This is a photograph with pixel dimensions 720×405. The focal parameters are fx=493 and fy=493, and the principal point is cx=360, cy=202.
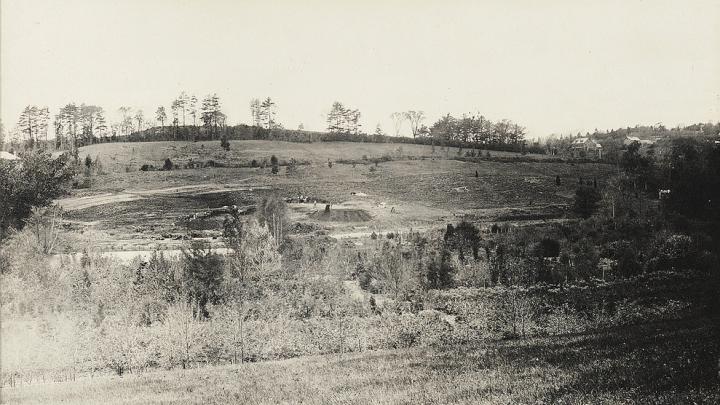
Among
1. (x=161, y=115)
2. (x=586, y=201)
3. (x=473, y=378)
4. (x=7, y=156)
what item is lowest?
(x=473, y=378)

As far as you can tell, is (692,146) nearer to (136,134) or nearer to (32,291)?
(32,291)

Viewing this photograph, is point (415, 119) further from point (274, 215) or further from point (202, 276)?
point (202, 276)

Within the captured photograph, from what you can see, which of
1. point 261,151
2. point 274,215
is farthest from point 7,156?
point 261,151

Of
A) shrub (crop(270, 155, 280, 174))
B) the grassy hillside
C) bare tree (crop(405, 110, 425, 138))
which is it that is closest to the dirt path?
shrub (crop(270, 155, 280, 174))

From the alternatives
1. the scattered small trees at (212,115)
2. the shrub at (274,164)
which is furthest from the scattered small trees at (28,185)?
the shrub at (274,164)

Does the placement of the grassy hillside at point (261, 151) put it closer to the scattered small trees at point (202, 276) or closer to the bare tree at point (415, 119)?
the bare tree at point (415, 119)

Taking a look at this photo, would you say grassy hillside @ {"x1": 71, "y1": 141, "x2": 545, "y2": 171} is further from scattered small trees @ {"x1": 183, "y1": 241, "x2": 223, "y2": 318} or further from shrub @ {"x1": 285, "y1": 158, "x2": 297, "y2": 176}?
scattered small trees @ {"x1": 183, "y1": 241, "x2": 223, "y2": 318}
